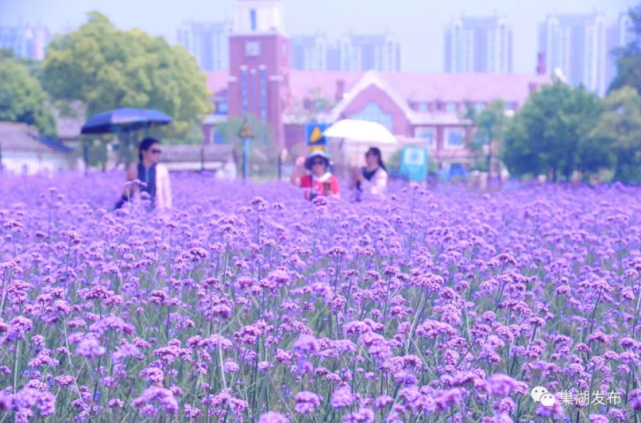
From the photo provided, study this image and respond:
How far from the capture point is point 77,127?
59094 millimetres

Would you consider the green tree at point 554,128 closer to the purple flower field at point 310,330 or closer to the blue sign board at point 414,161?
the blue sign board at point 414,161

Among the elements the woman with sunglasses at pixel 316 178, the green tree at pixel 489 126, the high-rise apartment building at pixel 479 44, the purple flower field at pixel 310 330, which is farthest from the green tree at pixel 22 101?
the high-rise apartment building at pixel 479 44

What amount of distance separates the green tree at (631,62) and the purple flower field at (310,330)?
2000 centimetres

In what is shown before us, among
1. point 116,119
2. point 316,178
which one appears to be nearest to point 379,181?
point 316,178

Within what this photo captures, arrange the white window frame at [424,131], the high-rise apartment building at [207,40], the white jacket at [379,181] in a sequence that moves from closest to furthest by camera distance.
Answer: the white jacket at [379,181] → the white window frame at [424,131] → the high-rise apartment building at [207,40]

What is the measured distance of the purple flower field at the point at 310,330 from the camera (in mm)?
2795

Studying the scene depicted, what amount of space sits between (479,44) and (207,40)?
2478 inches

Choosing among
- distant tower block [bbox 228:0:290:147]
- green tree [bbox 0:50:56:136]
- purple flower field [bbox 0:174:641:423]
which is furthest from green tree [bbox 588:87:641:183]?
Result: distant tower block [bbox 228:0:290:147]

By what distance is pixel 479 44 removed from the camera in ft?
617

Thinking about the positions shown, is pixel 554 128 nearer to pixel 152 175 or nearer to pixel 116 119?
pixel 116 119

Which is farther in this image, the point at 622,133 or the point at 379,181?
A: the point at 622,133

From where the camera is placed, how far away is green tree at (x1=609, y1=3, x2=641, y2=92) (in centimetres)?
2500

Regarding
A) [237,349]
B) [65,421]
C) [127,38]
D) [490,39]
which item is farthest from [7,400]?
[490,39]

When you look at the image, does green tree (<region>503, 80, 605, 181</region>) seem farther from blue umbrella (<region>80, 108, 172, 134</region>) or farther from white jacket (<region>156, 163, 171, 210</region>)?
white jacket (<region>156, 163, 171, 210</region>)
